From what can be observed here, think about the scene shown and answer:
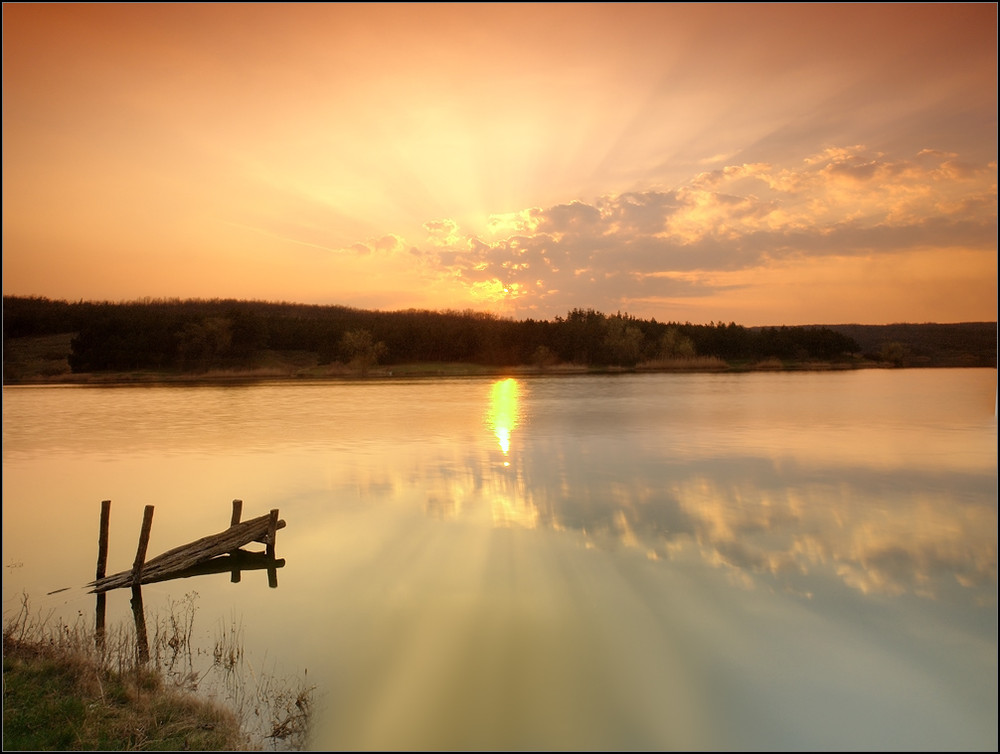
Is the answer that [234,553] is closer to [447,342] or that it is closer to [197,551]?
[197,551]

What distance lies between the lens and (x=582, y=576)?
13.6 m

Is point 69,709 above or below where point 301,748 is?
above

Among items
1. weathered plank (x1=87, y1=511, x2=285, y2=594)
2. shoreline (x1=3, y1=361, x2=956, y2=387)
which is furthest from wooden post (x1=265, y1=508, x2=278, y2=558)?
shoreline (x1=3, y1=361, x2=956, y2=387)

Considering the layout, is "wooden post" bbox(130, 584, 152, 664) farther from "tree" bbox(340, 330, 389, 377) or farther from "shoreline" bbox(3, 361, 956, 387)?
"tree" bbox(340, 330, 389, 377)

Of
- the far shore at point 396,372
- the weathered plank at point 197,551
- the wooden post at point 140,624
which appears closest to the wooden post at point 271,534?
the weathered plank at point 197,551

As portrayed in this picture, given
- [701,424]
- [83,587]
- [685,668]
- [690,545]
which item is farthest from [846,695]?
[701,424]

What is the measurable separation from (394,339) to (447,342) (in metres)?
7.39

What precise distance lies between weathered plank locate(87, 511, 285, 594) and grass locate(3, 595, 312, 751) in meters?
2.25

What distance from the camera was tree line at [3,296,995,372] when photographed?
269ft

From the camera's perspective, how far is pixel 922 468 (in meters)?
25.4

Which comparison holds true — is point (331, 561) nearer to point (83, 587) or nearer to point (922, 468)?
point (83, 587)

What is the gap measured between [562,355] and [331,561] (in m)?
82.7

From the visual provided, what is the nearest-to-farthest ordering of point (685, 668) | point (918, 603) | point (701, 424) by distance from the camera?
point (685, 668) < point (918, 603) < point (701, 424)

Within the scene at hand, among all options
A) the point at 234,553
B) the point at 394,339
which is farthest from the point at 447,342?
the point at 234,553
